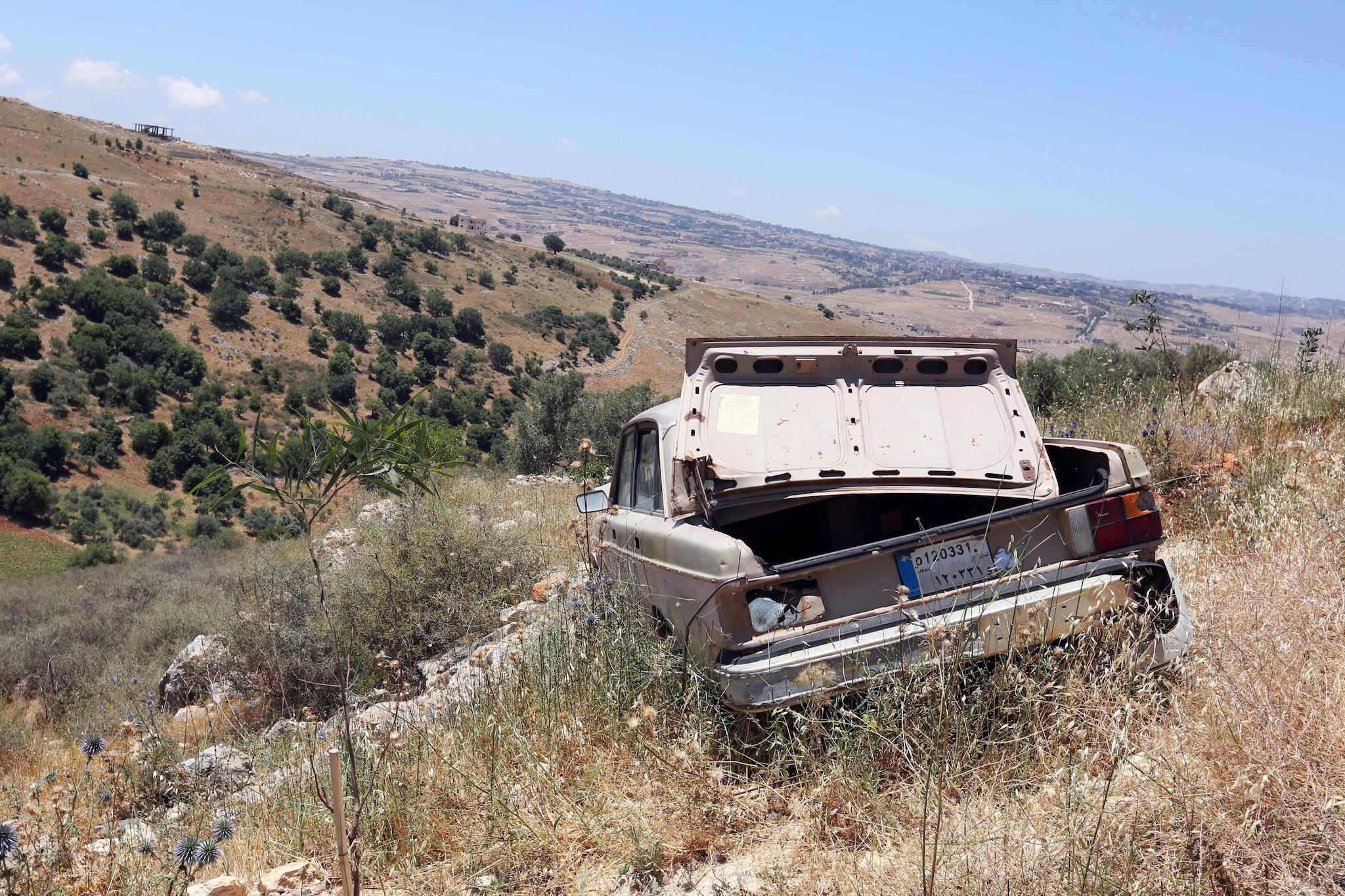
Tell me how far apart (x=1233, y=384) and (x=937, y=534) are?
6373mm

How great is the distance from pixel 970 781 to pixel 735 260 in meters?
180

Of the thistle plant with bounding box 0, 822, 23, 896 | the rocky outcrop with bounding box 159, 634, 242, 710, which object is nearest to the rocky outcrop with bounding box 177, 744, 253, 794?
the thistle plant with bounding box 0, 822, 23, 896

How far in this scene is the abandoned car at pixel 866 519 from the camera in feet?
10.8

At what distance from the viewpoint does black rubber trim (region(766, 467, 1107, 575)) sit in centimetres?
351

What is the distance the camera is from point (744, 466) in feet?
13.9

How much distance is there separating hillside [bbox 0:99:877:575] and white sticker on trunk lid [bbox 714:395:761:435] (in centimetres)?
1828

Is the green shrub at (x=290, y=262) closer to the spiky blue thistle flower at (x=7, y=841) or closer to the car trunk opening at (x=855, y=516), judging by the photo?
the car trunk opening at (x=855, y=516)

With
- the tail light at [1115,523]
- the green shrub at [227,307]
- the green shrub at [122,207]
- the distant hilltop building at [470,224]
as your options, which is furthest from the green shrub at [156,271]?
the tail light at [1115,523]

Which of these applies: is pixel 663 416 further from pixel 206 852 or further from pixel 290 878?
pixel 206 852

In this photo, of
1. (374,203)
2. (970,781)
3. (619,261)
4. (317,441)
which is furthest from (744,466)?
(619,261)

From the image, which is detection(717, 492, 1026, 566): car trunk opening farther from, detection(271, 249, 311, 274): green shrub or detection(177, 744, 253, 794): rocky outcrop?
detection(271, 249, 311, 274): green shrub

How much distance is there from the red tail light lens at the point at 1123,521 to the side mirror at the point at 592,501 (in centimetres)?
261

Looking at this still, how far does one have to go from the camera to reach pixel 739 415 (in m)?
4.50

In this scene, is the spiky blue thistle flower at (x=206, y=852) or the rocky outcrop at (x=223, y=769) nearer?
the spiky blue thistle flower at (x=206, y=852)
